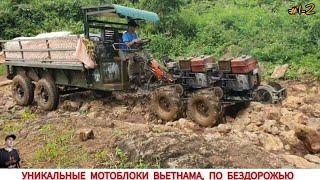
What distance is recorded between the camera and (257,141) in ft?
23.0

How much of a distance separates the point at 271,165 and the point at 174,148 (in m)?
1.22

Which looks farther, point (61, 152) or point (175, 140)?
point (61, 152)

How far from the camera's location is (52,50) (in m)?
10.2

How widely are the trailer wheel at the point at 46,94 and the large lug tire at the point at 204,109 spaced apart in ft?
11.7

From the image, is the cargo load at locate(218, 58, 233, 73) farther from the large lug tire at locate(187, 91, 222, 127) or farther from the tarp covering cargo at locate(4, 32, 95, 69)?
the tarp covering cargo at locate(4, 32, 95, 69)

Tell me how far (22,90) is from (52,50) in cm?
195

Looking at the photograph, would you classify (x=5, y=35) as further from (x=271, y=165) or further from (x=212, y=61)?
(x=271, y=165)

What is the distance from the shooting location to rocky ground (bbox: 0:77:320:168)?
221 inches

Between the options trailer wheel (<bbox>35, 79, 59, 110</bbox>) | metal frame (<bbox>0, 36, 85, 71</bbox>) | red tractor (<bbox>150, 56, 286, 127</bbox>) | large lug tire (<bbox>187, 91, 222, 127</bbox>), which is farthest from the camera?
trailer wheel (<bbox>35, 79, 59, 110</bbox>)

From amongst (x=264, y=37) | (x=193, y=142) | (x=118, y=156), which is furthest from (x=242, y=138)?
(x=264, y=37)

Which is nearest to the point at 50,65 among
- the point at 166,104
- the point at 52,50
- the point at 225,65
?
the point at 52,50

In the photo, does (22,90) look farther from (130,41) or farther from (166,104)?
(166,104)

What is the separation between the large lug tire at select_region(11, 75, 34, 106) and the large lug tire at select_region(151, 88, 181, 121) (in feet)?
12.0

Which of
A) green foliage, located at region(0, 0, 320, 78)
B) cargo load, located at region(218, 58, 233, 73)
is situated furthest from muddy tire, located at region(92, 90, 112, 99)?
green foliage, located at region(0, 0, 320, 78)
